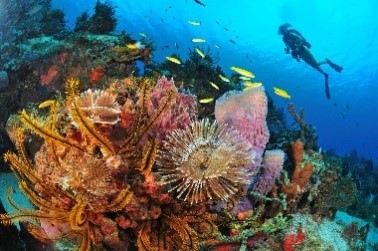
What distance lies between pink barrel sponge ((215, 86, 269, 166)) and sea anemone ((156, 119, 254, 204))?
0.68 metres

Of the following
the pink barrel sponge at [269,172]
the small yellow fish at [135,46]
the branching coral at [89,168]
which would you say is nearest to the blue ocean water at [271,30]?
the small yellow fish at [135,46]

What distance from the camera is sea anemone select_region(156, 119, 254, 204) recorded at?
2.96m

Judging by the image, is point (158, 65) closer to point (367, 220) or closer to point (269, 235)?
point (269, 235)

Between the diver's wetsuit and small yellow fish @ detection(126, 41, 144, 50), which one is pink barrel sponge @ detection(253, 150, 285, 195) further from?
the diver's wetsuit

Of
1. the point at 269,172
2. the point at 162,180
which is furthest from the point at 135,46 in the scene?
the point at 162,180

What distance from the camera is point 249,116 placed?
3.85 meters

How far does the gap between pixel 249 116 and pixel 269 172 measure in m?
0.65

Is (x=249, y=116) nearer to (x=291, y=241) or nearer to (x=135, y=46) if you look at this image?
(x=291, y=241)

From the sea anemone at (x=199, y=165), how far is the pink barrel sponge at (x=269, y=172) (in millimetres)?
739

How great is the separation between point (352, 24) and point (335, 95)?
2318 cm

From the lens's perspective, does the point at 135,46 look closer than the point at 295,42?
Yes

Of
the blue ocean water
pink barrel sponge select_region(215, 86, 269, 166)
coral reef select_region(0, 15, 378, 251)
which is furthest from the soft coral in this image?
the blue ocean water

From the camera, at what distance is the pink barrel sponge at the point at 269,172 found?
3.83 m

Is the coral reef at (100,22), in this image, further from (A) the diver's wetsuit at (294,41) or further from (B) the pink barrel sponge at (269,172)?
(B) the pink barrel sponge at (269,172)
